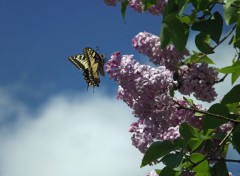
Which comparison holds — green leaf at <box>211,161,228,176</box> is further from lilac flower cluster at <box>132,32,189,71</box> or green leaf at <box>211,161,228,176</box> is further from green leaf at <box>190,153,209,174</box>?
lilac flower cluster at <box>132,32,189,71</box>

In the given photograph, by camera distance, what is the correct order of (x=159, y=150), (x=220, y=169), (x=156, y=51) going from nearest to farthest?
(x=159, y=150) < (x=220, y=169) < (x=156, y=51)

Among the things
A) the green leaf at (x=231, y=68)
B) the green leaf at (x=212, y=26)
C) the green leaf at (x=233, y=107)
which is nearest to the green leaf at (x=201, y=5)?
the green leaf at (x=212, y=26)

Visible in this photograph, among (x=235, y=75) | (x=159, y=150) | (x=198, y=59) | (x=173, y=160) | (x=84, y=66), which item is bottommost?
(x=173, y=160)

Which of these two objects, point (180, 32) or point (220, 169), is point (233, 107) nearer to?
point (220, 169)

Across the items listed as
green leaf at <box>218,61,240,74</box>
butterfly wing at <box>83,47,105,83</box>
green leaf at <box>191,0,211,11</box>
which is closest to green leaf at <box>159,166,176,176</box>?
green leaf at <box>218,61,240,74</box>

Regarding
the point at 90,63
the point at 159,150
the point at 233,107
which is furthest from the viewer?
the point at 90,63

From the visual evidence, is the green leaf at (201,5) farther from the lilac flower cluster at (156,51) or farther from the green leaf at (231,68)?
the lilac flower cluster at (156,51)

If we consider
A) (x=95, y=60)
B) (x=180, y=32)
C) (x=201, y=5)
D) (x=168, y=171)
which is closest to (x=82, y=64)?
(x=95, y=60)
